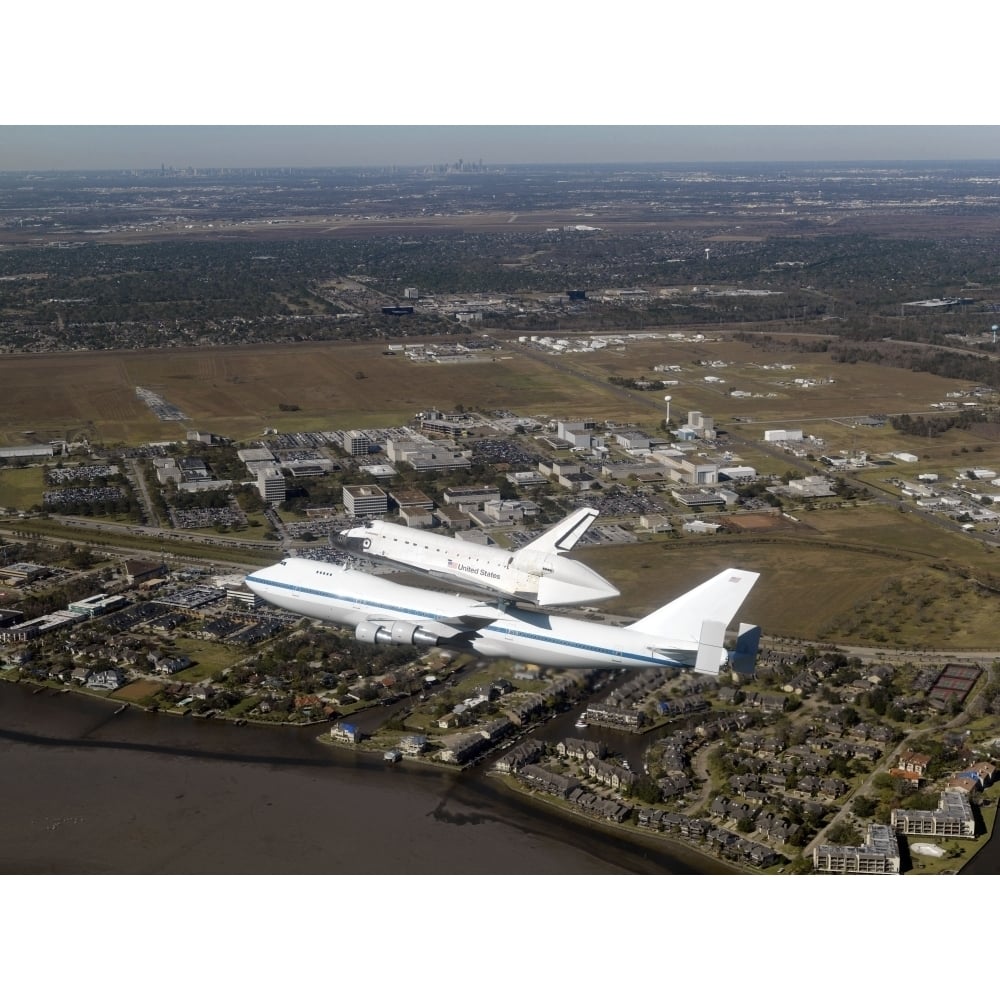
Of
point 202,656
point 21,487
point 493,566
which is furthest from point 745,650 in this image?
point 21,487

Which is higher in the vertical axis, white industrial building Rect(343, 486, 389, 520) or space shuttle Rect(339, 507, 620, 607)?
space shuttle Rect(339, 507, 620, 607)

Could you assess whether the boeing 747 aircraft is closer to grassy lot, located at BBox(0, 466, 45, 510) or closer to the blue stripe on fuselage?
the blue stripe on fuselage

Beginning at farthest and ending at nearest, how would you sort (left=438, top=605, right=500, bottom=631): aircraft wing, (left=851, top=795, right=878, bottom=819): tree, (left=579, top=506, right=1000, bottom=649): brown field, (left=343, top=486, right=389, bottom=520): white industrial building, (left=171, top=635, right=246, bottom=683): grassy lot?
(left=343, top=486, right=389, bottom=520): white industrial building, (left=579, top=506, right=1000, bottom=649): brown field, (left=171, top=635, right=246, bottom=683): grassy lot, (left=851, top=795, right=878, bottom=819): tree, (left=438, top=605, right=500, bottom=631): aircraft wing

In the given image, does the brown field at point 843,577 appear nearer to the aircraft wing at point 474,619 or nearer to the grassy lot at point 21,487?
the aircraft wing at point 474,619

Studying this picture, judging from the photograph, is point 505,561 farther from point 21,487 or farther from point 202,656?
point 21,487

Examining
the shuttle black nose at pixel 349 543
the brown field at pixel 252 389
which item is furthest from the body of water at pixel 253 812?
the brown field at pixel 252 389

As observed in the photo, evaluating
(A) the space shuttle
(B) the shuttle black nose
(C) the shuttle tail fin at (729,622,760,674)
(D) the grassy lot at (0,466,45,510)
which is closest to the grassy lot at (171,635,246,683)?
(B) the shuttle black nose

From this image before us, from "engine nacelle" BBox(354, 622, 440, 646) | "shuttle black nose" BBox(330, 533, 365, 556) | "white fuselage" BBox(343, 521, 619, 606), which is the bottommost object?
"engine nacelle" BBox(354, 622, 440, 646)
